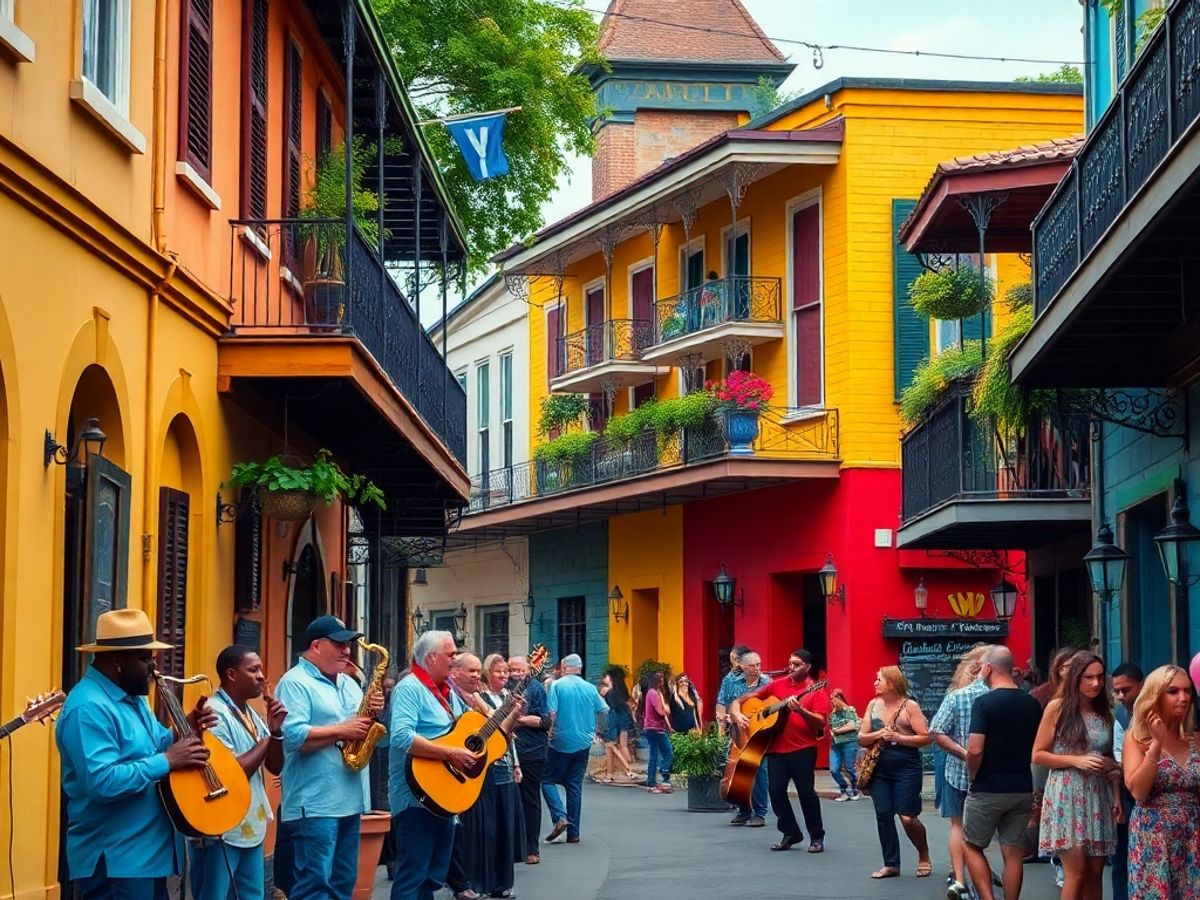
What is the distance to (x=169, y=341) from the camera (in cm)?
1293

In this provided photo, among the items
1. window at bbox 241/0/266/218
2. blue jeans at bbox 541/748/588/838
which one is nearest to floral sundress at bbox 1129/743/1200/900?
window at bbox 241/0/266/218

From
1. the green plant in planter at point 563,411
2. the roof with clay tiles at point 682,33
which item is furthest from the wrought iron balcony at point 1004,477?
the roof with clay tiles at point 682,33

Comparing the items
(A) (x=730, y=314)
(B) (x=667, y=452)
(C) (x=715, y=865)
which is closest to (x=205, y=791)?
(C) (x=715, y=865)

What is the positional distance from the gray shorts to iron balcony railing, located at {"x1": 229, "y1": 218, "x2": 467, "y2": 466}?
5.09 meters

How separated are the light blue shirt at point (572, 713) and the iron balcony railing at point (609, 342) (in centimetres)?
1525

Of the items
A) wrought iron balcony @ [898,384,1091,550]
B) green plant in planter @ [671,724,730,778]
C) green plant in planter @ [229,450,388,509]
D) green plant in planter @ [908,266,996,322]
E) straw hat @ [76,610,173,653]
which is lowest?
green plant in planter @ [671,724,730,778]

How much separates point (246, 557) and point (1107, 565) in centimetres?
677

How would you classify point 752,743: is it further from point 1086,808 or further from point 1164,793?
point 1164,793

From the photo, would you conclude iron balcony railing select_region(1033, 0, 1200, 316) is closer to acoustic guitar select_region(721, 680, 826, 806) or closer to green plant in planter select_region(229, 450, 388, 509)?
acoustic guitar select_region(721, 680, 826, 806)

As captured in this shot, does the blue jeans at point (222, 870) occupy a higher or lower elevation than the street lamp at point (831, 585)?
lower

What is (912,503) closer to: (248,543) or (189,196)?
(248,543)

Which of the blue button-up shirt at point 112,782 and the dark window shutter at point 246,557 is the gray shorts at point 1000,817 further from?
the blue button-up shirt at point 112,782

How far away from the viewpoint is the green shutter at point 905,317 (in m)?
29.0

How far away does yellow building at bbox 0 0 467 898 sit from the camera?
10.1 m
